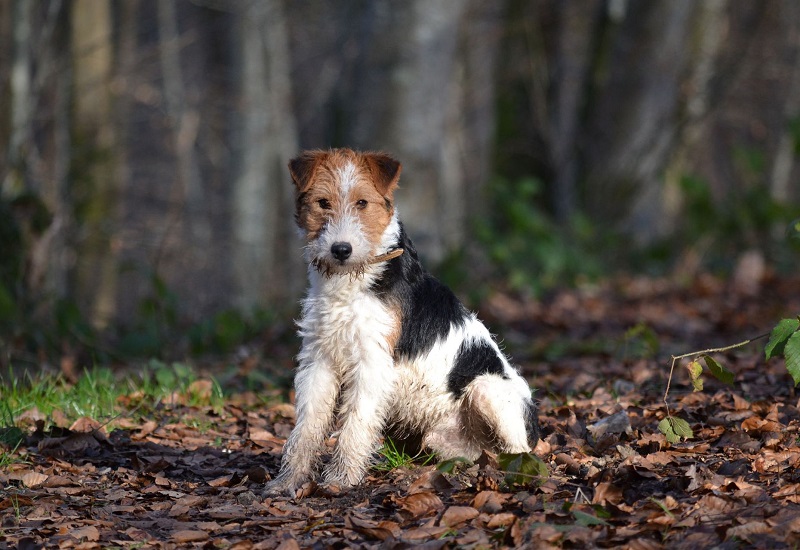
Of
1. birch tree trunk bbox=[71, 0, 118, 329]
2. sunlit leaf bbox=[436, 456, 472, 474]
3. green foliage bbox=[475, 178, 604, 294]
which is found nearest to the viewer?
sunlit leaf bbox=[436, 456, 472, 474]

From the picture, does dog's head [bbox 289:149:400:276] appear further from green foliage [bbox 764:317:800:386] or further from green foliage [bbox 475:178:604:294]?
green foliage [bbox 475:178:604:294]

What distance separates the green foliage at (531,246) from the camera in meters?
12.9

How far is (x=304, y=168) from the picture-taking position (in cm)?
474

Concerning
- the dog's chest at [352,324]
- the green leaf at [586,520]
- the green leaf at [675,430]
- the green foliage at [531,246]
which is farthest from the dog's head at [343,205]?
the green foliage at [531,246]

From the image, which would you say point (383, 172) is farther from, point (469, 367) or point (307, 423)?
point (307, 423)

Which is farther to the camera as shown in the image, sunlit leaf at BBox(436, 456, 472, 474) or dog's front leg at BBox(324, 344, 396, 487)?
dog's front leg at BBox(324, 344, 396, 487)

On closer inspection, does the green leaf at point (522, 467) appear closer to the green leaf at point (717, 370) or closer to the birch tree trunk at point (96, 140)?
the green leaf at point (717, 370)

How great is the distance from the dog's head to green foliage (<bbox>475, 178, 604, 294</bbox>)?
781 cm

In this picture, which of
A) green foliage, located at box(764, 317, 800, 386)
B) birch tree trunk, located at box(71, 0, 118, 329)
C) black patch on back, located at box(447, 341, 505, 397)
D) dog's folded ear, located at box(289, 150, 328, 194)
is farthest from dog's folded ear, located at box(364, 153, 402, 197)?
birch tree trunk, located at box(71, 0, 118, 329)

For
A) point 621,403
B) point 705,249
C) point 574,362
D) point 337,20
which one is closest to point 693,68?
point 705,249

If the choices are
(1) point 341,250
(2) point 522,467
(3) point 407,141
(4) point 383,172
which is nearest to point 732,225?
(3) point 407,141

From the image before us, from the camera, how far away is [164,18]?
2145 centimetres

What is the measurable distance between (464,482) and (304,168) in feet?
6.01

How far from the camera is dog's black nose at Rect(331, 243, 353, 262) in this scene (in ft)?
14.7
